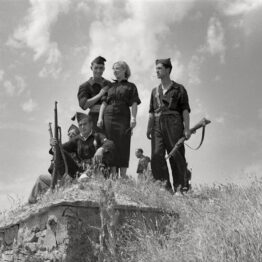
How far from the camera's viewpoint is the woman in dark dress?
8.60 metres

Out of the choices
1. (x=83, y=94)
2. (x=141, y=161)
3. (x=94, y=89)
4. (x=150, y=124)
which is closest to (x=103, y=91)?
(x=94, y=89)

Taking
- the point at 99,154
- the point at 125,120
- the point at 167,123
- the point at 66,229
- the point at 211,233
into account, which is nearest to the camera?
the point at 211,233

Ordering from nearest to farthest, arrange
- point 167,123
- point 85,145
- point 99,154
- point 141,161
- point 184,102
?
1. point 99,154
2. point 85,145
3. point 167,123
4. point 184,102
5. point 141,161

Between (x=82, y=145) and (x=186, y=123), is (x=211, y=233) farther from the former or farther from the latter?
(x=82, y=145)

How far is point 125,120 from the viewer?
872cm

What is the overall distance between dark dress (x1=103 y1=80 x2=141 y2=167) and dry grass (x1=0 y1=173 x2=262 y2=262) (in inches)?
23.2

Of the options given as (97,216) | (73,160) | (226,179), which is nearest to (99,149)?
(73,160)

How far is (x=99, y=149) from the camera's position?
805 centimetres

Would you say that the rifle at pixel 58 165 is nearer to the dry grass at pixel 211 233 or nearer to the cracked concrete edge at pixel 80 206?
the cracked concrete edge at pixel 80 206

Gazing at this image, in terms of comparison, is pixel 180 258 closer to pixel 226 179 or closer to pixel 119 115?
pixel 226 179

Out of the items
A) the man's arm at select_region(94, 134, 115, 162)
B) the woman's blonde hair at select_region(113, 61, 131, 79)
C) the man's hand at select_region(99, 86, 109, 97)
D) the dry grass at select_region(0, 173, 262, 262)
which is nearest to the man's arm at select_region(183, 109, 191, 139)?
the dry grass at select_region(0, 173, 262, 262)

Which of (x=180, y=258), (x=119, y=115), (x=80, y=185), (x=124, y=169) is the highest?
(x=119, y=115)

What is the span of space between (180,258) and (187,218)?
4.84ft

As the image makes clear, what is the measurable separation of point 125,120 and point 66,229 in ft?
8.51
